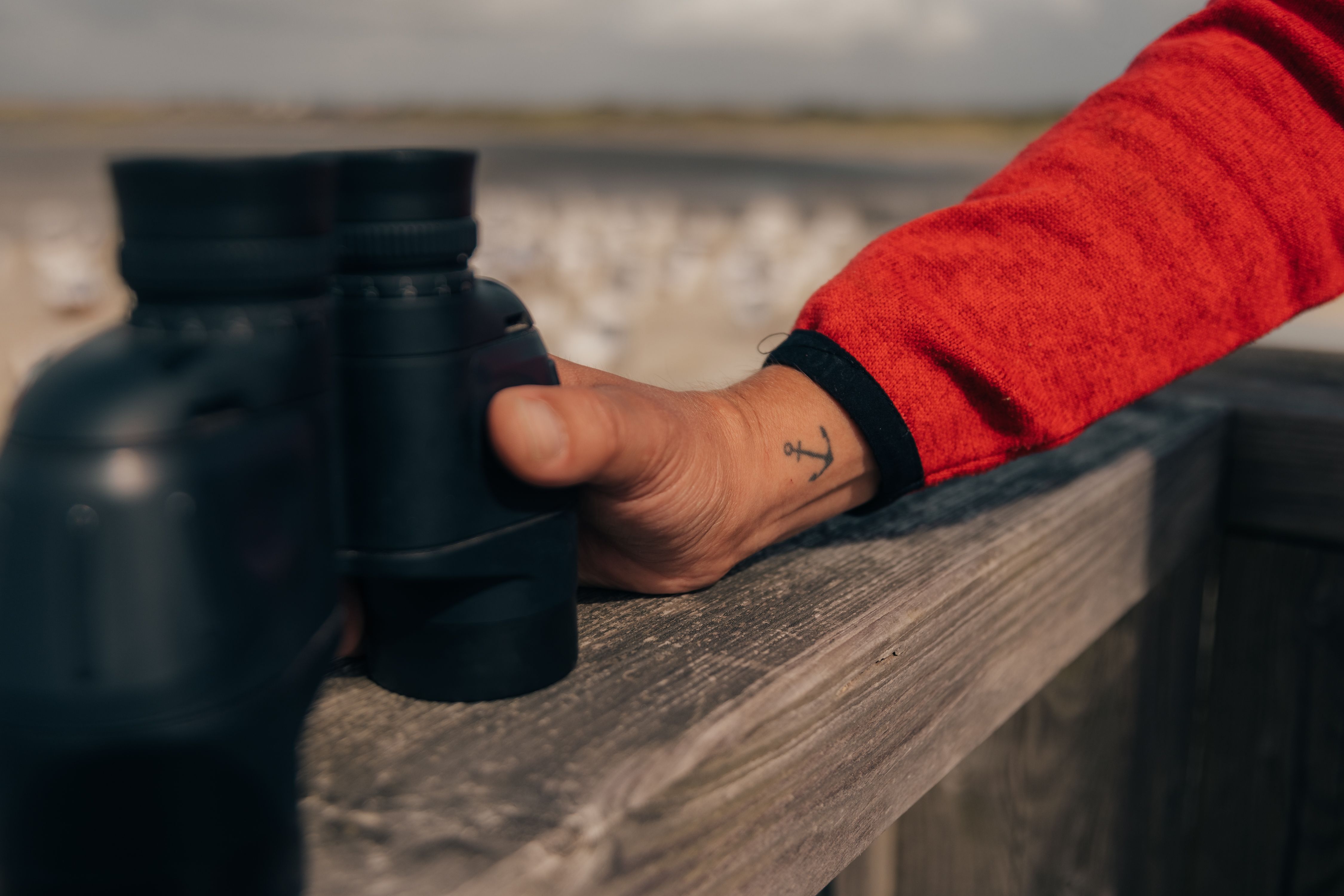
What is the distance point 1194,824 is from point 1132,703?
0.86ft

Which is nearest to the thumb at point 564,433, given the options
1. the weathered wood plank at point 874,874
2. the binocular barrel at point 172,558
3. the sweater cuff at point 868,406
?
the binocular barrel at point 172,558

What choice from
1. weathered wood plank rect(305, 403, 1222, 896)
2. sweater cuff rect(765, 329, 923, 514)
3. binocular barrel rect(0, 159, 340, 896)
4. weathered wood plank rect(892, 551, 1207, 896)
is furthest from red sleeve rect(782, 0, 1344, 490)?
binocular barrel rect(0, 159, 340, 896)

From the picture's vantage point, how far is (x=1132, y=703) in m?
1.16

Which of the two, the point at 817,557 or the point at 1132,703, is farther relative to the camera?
the point at 1132,703

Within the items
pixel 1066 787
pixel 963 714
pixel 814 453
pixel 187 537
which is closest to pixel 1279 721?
pixel 1066 787

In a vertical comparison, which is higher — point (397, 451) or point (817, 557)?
point (397, 451)

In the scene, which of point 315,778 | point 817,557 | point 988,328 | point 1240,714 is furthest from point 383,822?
point 1240,714

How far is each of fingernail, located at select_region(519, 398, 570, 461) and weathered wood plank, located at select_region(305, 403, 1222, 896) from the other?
15cm

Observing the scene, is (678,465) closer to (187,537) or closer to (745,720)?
(745,720)

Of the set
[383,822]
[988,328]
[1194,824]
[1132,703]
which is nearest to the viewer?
[383,822]

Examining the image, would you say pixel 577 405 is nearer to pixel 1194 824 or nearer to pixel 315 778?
pixel 315 778

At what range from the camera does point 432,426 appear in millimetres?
517

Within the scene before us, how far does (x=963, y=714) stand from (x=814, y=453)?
8.8 inches

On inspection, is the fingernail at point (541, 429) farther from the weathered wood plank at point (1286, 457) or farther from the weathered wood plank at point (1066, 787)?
the weathered wood plank at point (1286, 457)
